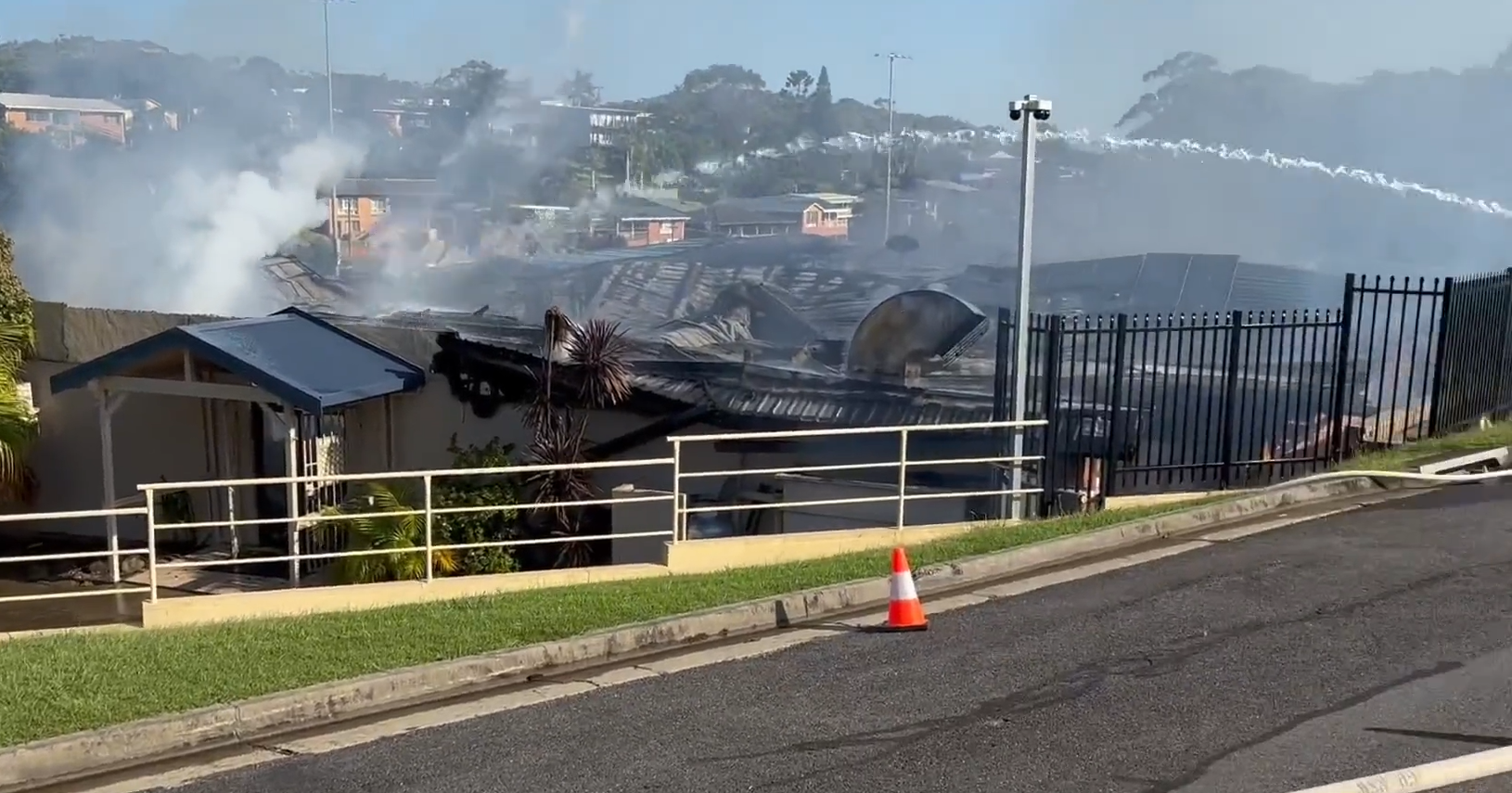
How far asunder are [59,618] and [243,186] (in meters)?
27.3

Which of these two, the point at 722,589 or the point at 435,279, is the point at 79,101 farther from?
the point at 722,589

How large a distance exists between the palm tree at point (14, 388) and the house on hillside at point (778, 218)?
2397cm

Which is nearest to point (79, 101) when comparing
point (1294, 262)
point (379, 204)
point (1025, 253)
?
point (379, 204)

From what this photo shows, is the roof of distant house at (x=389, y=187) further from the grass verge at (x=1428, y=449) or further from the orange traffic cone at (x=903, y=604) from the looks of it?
the orange traffic cone at (x=903, y=604)

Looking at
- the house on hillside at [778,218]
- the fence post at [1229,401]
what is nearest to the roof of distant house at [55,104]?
the house on hillside at [778,218]

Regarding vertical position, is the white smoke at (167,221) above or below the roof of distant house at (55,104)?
below

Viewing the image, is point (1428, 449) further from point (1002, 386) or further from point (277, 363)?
point (277, 363)

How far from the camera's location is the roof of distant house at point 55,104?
5716 centimetres

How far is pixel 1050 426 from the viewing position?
10953 millimetres

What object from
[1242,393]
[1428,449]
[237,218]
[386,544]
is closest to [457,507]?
[386,544]

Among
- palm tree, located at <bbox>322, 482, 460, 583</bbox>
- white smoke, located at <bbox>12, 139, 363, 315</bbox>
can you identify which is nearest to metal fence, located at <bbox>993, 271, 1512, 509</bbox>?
palm tree, located at <bbox>322, 482, 460, 583</bbox>

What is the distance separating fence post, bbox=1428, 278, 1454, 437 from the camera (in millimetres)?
12125

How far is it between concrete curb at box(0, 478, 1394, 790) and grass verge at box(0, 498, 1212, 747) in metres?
0.15

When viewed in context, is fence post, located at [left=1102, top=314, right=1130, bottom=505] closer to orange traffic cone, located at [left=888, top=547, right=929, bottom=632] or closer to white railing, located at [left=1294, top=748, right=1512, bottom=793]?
orange traffic cone, located at [left=888, top=547, right=929, bottom=632]
